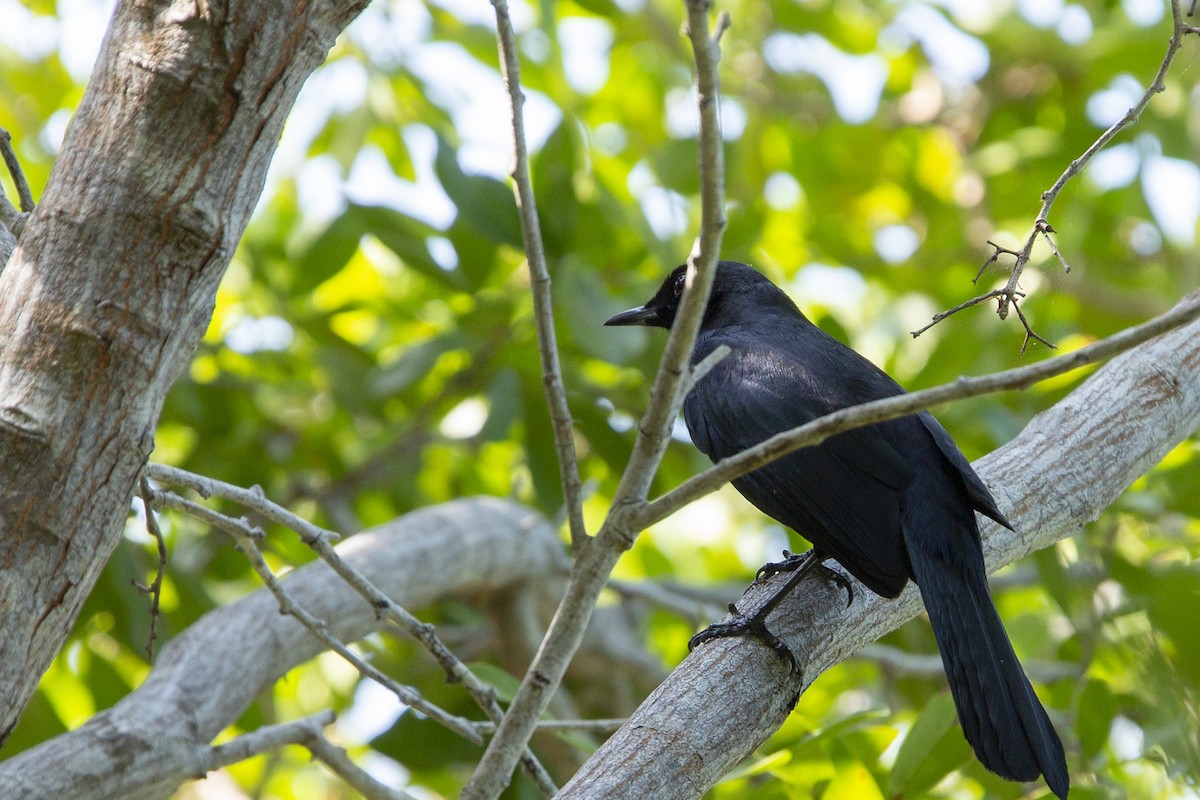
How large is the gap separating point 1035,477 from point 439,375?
280 cm

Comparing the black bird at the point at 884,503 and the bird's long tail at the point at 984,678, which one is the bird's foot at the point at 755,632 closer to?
the black bird at the point at 884,503

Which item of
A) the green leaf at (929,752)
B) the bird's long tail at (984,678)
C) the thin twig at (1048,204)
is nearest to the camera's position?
the thin twig at (1048,204)

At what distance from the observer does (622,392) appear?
16.0 ft

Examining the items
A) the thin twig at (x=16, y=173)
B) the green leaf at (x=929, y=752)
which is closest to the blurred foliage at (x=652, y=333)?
the green leaf at (x=929, y=752)

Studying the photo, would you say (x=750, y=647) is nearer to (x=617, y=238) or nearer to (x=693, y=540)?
(x=617, y=238)

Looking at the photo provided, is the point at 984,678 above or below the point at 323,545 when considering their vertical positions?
above

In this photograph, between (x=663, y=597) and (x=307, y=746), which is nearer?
(x=307, y=746)

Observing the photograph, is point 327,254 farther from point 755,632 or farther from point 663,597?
point 755,632

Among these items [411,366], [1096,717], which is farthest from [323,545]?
[1096,717]

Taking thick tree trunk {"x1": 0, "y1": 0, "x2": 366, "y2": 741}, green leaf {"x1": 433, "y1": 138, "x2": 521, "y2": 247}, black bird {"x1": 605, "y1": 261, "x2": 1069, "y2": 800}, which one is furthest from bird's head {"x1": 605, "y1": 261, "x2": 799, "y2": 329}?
thick tree trunk {"x1": 0, "y1": 0, "x2": 366, "y2": 741}

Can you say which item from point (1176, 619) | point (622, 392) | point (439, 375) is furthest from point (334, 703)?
point (1176, 619)

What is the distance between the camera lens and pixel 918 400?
161 centimetres

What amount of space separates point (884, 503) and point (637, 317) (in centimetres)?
159

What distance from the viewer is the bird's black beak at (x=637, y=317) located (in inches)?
167
